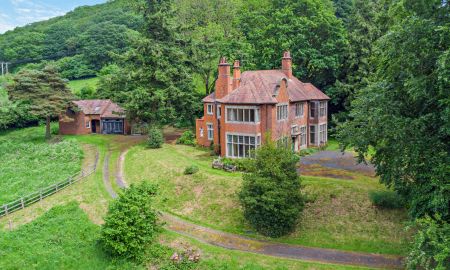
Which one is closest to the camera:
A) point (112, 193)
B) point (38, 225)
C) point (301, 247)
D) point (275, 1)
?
point (301, 247)

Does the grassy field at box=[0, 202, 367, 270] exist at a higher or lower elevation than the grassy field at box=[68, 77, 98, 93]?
lower

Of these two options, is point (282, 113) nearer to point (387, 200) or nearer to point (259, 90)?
point (259, 90)

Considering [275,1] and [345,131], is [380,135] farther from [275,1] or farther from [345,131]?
[275,1]

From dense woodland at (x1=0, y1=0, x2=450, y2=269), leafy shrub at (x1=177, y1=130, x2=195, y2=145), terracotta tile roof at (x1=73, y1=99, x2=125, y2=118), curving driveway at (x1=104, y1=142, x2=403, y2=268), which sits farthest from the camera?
terracotta tile roof at (x1=73, y1=99, x2=125, y2=118)

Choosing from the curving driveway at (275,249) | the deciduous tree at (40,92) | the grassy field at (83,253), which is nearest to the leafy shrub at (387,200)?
the curving driveway at (275,249)

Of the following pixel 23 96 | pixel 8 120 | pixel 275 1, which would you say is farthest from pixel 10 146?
pixel 275 1

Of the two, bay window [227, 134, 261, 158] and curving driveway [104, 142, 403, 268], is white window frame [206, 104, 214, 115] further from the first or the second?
curving driveway [104, 142, 403, 268]

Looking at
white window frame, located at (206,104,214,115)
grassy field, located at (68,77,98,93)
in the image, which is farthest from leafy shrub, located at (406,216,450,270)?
grassy field, located at (68,77,98,93)
